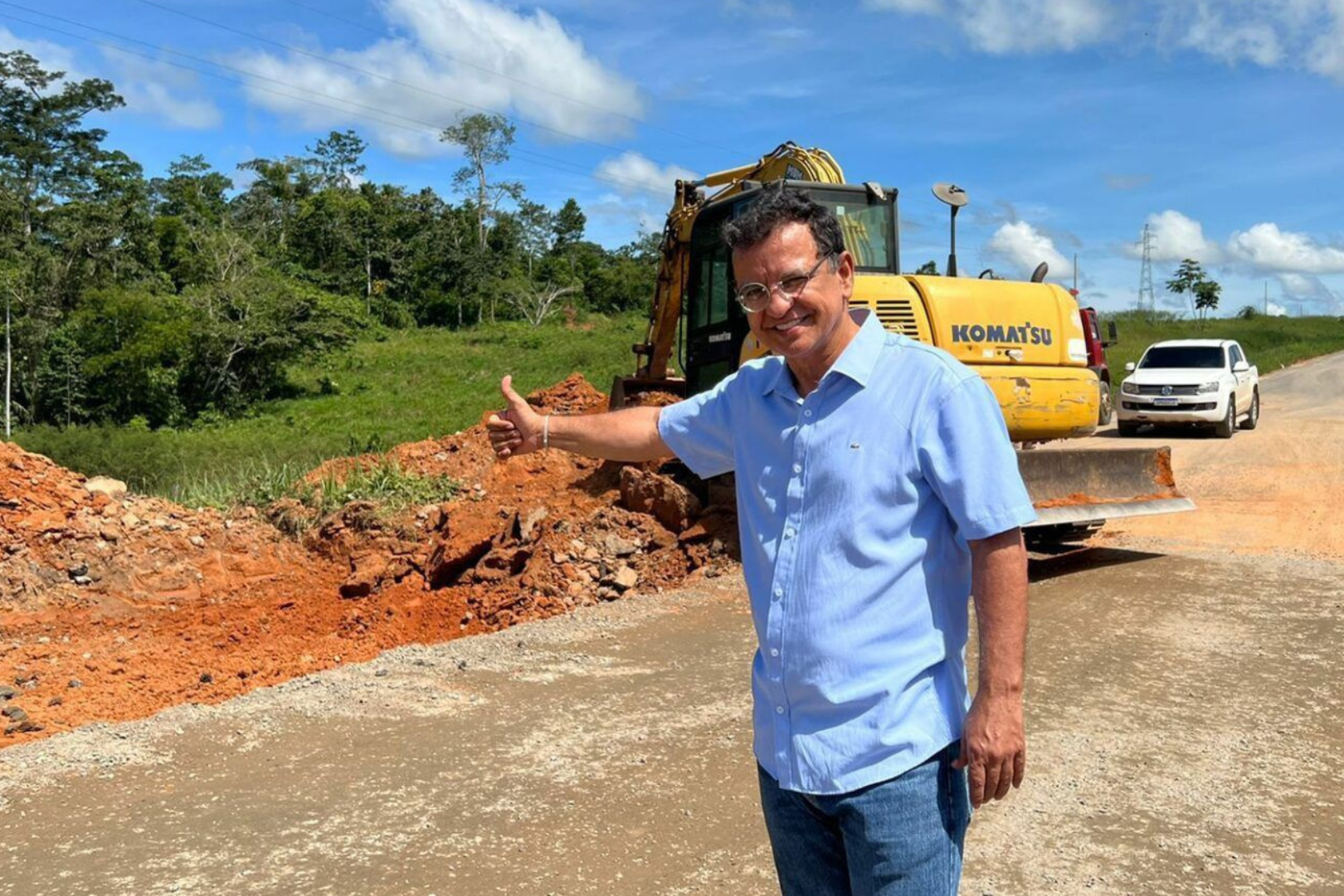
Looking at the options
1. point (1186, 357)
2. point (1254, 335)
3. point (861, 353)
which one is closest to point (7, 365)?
point (1186, 357)

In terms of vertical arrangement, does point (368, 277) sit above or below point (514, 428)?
above

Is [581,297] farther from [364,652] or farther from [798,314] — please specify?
[798,314]

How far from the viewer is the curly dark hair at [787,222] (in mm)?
2193

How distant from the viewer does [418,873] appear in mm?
4059

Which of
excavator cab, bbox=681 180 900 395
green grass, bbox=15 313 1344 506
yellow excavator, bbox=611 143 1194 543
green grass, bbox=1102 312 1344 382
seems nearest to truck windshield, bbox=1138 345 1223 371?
yellow excavator, bbox=611 143 1194 543

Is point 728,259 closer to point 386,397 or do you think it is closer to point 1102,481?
point 1102,481

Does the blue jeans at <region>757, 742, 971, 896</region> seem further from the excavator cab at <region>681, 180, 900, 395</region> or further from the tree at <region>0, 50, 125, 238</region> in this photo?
the tree at <region>0, 50, 125, 238</region>

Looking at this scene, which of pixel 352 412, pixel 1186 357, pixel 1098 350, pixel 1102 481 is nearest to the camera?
pixel 1102 481

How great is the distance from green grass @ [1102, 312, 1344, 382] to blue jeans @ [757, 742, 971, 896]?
33.7 m

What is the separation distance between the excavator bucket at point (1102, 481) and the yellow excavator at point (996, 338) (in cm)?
1

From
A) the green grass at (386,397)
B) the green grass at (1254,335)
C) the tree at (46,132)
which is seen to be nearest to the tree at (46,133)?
the tree at (46,132)

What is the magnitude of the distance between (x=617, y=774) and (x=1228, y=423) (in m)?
17.1

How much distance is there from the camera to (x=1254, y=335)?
46.5 meters

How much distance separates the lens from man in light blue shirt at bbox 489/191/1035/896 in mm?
2002
